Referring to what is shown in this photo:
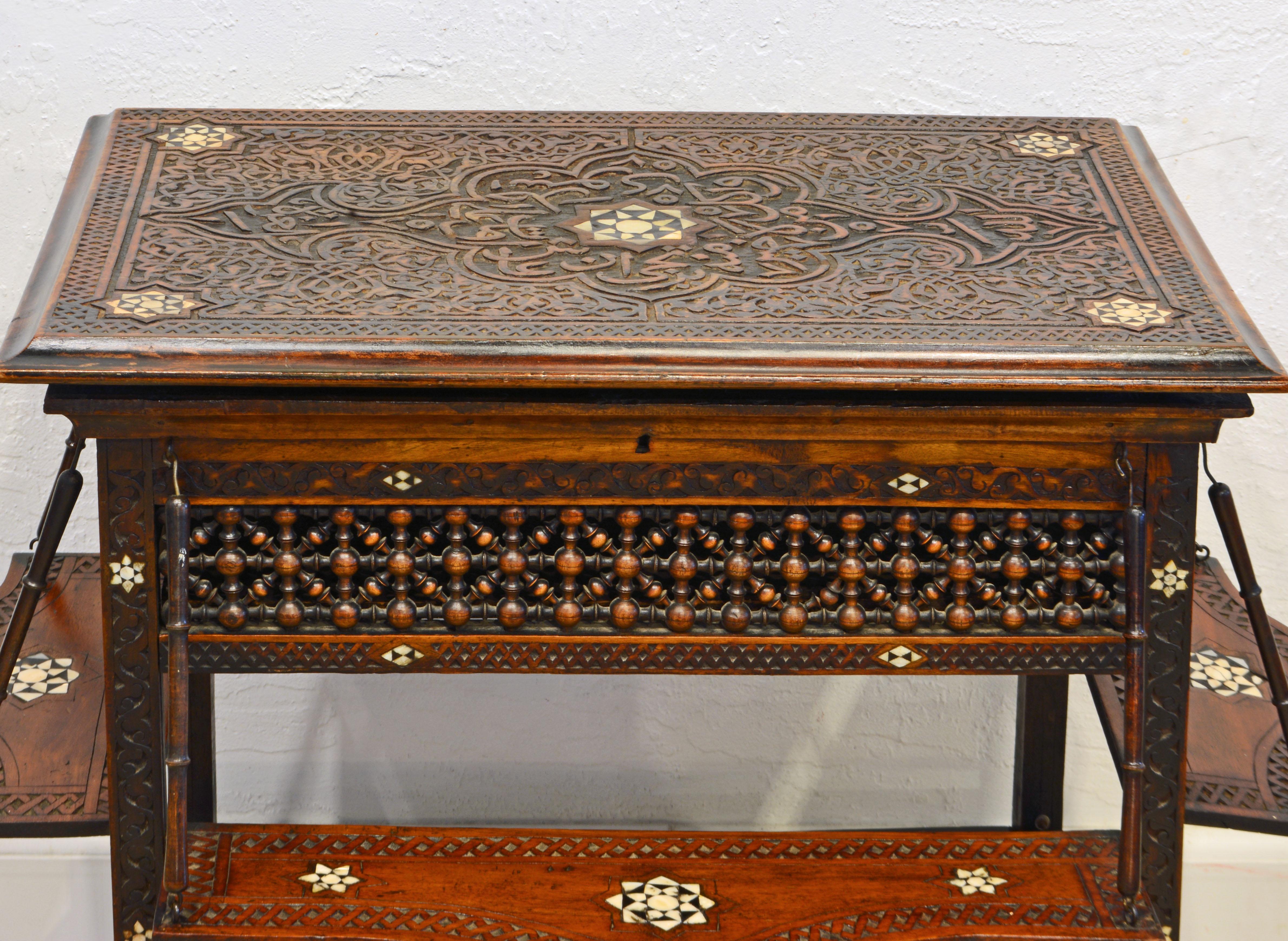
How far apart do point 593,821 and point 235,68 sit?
1582mm

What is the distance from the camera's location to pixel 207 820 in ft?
7.22

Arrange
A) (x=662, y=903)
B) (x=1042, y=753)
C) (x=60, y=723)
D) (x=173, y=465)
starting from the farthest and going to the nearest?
(x=1042, y=753), (x=60, y=723), (x=662, y=903), (x=173, y=465)

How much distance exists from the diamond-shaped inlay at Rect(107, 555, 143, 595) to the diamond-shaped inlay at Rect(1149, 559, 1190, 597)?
119cm

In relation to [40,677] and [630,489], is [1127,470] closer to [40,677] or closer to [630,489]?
[630,489]

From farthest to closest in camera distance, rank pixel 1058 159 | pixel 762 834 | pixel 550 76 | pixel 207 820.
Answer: pixel 550 76, pixel 207 820, pixel 1058 159, pixel 762 834

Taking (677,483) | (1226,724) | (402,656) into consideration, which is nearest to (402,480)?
(402,656)

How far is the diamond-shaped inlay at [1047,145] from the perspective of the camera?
196 centimetres

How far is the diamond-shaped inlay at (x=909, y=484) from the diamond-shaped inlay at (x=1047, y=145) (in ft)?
2.20

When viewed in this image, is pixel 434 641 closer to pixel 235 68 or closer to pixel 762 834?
pixel 762 834

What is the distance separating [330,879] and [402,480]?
0.53 m

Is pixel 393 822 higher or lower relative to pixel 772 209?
lower

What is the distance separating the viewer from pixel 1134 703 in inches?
61.5

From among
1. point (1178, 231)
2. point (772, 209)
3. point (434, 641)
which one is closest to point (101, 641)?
point (434, 641)

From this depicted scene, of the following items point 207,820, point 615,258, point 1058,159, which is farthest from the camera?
point 207,820
